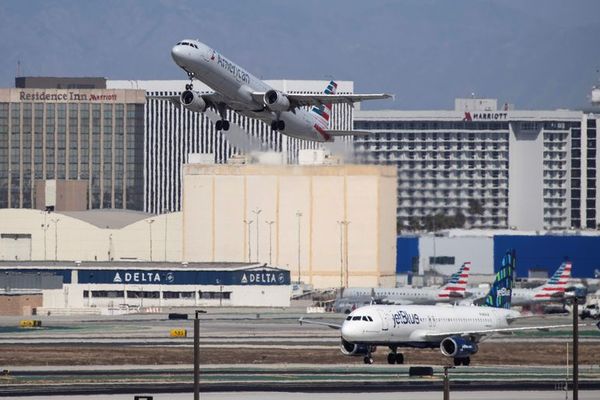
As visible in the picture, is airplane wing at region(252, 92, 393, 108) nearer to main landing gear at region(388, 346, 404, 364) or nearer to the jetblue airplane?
the jetblue airplane

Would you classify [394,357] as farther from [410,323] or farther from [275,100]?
[275,100]

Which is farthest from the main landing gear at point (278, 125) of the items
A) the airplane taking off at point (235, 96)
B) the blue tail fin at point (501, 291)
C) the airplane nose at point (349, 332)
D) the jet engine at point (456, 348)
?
the jet engine at point (456, 348)

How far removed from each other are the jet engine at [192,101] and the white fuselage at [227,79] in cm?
115

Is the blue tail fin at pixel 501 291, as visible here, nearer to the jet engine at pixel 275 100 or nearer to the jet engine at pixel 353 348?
the jet engine at pixel 353 348

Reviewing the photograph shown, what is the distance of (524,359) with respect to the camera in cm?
12081

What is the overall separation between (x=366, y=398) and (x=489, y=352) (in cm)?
3872

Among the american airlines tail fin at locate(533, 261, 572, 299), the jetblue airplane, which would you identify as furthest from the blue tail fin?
the american airlines tail fin at locate(533, 261, 572, 299)

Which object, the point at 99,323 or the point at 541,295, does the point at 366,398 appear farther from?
the point at 541,295

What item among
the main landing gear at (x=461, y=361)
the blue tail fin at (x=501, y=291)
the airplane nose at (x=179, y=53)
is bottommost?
the main landing gear at (x=461, y=361)

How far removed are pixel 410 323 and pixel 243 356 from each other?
12.2m

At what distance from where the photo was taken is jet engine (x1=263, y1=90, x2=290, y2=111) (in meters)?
120

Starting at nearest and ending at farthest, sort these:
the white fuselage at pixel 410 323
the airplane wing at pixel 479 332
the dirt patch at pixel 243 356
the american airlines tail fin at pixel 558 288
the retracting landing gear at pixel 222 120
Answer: the white fuselage at pixel 410 323 < the dirt patch at pixel 243 356 < the airplane wing at pixel 479 332 < the retracting landing gear at pixel 222 120 < the american airlines tail fin at pixel 558 288

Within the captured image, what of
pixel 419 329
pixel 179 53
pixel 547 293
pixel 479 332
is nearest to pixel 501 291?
pixel 479 332

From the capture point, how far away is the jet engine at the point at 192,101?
386ft
